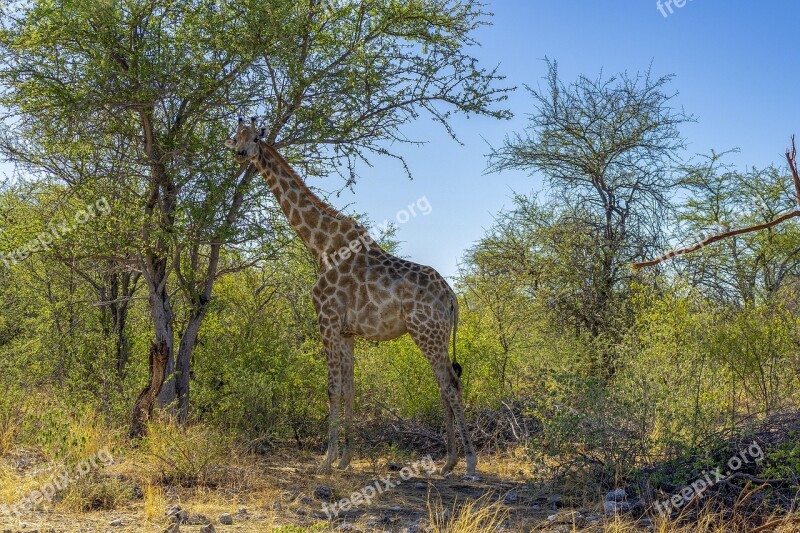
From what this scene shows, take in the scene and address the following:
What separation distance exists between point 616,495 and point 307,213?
5.03m

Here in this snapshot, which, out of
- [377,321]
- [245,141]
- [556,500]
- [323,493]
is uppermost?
[245,141]

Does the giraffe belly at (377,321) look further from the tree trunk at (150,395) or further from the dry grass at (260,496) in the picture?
the tree trunk at (150,395)

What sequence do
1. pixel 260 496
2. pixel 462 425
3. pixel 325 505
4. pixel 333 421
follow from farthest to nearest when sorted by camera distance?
pixel 333 421 < pixel 462 425 < pixel 260 496 < pixel 325 505

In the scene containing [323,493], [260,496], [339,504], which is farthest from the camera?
[323,493]

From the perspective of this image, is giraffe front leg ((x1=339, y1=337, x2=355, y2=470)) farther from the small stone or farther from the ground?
the small stone

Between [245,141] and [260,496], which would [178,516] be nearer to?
[260,496]

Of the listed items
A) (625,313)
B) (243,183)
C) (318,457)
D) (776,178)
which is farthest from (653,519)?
(776,178)

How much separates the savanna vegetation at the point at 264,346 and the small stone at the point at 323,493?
0.18 metres

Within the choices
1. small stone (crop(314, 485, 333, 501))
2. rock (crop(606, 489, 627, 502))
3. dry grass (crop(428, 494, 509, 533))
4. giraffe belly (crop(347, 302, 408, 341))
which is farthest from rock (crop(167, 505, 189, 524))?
rock (crop(606, 489, 627, 502))

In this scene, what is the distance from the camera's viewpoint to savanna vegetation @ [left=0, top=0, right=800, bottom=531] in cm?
668

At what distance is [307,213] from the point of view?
926 cm

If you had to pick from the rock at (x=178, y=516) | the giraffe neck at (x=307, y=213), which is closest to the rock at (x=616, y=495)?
the rock at (x=178, y=516)

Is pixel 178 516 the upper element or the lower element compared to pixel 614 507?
upper

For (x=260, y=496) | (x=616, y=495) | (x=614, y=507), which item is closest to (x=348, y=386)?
(x=260, y=496)
